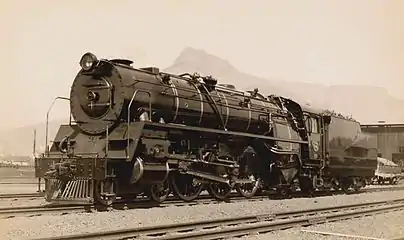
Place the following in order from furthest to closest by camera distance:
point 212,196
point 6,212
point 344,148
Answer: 1. point 344,148
2. point 212,196
3. point 6,212

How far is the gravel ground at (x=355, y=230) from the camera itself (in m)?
6.93

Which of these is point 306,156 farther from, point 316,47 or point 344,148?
point 316,47

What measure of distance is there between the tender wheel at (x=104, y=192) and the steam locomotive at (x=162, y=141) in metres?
0.02

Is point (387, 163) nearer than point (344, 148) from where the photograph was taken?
No

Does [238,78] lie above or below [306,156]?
above

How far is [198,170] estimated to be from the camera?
11016 mm

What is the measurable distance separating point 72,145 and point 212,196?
3666mm

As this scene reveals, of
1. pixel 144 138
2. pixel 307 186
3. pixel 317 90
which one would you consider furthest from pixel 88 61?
pixel 317 90

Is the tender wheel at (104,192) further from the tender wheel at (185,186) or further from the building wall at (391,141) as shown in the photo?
the building wall at (391,141)

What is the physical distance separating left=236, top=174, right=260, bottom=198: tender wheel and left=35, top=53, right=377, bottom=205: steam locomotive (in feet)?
0.09

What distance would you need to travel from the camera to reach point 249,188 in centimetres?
1335

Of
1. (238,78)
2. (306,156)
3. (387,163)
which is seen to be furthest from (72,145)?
(387,163)

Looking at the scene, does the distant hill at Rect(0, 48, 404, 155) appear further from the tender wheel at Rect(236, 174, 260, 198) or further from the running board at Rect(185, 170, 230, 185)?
the tender wheel at Rect(236, 174, 260, 198)

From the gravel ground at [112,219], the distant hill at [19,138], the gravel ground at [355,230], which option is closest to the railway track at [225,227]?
the gravel ground at [355,230]
